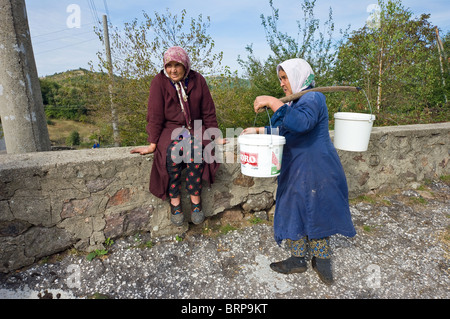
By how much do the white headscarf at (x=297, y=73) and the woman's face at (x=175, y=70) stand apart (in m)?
0.82

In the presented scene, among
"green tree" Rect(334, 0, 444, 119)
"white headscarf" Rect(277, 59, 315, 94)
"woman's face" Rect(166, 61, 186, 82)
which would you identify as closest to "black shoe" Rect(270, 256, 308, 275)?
"white headscarf" Rect(277, 59, 315, 94)

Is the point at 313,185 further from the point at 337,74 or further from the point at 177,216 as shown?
the point at 337,74

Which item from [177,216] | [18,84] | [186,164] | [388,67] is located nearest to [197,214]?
[177,216]

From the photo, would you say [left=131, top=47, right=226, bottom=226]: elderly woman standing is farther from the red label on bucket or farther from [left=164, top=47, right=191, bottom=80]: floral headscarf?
the red label on bucket

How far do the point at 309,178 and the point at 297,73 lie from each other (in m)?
0.76

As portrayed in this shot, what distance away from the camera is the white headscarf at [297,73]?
1854mm

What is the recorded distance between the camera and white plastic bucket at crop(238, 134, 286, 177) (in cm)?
176

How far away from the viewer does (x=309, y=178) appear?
1924 millimetres

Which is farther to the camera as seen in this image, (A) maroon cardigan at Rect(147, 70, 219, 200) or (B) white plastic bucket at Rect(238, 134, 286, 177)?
(A) maroon cardigan at Rect(147, 70, 219, 200)

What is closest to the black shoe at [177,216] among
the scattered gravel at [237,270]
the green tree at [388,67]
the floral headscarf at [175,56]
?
the scattered gravel at [237,270]

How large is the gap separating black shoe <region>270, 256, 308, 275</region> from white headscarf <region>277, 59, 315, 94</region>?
1.41 meters

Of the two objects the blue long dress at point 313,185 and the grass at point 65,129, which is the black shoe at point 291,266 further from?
A: the grass at point 65,129
